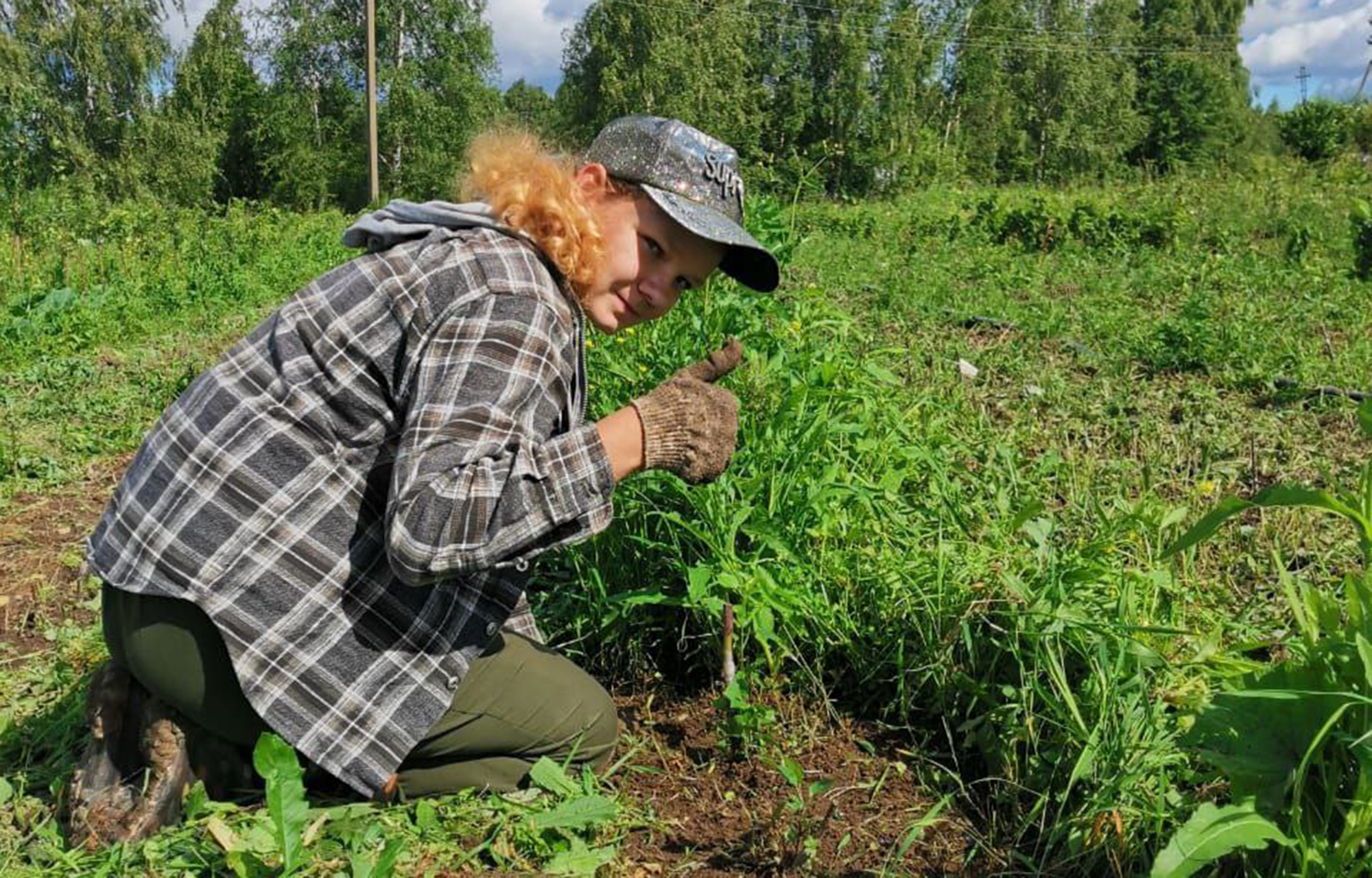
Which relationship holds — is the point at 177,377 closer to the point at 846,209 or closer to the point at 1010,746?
the point at 1010,746

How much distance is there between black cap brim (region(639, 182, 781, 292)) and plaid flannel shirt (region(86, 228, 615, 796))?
25 cm

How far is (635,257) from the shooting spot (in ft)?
6.18

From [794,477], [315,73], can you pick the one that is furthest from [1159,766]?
[315,73]

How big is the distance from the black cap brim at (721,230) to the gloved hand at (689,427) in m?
0.27

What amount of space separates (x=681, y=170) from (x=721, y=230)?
0.13m

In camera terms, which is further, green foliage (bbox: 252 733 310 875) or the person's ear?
the person's ear

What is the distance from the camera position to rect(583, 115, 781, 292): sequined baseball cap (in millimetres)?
1830

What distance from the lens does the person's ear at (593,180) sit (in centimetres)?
188

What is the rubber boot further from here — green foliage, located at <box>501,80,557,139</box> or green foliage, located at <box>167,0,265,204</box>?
green foliage, located at <box>501,80,557,139</box>

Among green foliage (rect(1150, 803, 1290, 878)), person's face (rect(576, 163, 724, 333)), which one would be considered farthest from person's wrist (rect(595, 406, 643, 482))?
green foliage (rect(1150, 803, 1290, 878))

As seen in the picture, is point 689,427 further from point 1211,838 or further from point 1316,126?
point 1316,126

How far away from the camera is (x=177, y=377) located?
554 centimetres

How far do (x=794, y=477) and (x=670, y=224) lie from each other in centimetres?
74

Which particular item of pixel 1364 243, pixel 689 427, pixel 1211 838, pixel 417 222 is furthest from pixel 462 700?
pixel 1364 243
